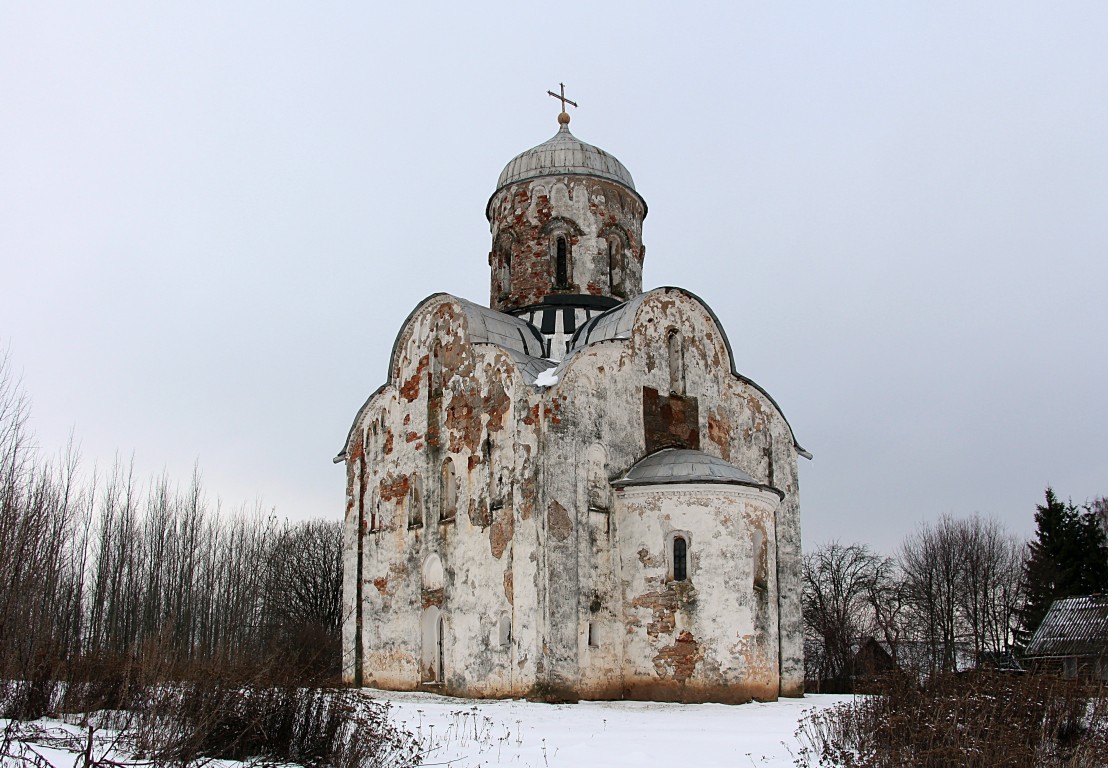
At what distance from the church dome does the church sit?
943mm

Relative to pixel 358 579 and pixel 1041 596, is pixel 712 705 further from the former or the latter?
pixel 1041 596

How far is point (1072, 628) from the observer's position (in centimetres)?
2861

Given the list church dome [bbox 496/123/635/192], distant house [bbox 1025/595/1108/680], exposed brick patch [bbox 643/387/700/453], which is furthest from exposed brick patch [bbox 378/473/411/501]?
distant house [bbox 1025/595/1108/680]

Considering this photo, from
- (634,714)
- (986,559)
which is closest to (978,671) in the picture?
(634,714)

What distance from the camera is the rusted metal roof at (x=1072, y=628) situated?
2711 cm

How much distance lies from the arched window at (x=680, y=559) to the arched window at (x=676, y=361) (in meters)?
3.40

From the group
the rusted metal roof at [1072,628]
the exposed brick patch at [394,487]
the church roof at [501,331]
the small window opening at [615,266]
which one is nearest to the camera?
the church roof at [501,331]

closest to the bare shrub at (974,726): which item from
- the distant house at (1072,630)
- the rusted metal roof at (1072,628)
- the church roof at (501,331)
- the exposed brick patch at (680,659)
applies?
the exposed brick patch at (680,659)

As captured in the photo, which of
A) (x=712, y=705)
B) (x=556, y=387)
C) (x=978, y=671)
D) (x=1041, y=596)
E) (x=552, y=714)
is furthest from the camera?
(x=1041, y=596)

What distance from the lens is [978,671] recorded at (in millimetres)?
10859

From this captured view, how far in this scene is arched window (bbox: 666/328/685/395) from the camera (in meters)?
19.7

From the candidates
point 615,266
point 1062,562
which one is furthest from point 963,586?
point 615,266

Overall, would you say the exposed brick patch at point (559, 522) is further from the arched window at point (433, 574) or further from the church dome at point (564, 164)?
the church dome at point (564, 164)

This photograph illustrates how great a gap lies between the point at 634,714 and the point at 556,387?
18.8 feet
